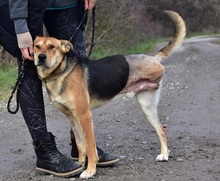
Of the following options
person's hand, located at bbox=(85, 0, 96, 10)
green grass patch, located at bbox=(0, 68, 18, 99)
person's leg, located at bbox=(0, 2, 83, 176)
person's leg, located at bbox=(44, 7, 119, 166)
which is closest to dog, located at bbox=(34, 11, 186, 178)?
person's leg, located at bbox=(0, 2, 83, 176)

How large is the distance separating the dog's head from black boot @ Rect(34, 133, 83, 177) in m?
0.66

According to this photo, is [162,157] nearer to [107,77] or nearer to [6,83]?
[107,77]

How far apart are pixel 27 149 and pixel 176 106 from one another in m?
3.41

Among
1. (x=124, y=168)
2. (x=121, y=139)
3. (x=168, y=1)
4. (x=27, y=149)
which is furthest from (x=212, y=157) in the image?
(x=168, y=1)

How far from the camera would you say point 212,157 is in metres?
5.26

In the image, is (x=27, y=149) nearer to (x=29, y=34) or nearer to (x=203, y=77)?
(x=29, y=34)

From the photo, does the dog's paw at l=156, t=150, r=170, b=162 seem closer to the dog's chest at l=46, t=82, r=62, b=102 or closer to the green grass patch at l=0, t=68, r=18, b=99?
the dog's chest at l=46, t=82, r=62, b=102

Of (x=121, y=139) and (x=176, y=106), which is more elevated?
(x=121, y=139)

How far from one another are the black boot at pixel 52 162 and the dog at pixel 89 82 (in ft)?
0.43

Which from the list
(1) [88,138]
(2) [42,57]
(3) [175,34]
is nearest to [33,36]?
(2) [42,57]

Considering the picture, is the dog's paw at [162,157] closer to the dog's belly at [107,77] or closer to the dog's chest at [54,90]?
the dog's belly at [107,77]

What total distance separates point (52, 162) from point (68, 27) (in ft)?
4.35

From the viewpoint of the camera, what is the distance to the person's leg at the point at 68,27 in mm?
4977

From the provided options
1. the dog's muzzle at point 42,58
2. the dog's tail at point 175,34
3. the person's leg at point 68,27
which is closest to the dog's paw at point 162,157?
the person's leg at point 68,27
